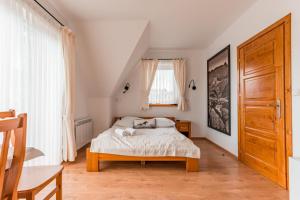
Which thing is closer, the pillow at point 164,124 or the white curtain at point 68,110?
the white curtain at point 68,110

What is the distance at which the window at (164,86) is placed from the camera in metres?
4.93

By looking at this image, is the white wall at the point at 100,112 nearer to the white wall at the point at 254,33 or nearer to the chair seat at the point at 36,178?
the white wall at the point at 254,33

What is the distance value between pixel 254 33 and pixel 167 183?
2421mm

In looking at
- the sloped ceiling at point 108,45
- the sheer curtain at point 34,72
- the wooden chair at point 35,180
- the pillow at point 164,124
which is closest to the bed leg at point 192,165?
the pillow at point 164,124

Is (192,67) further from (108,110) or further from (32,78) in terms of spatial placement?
(32,78)

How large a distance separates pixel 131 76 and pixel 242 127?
296 centimetres

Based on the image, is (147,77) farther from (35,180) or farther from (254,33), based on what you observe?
(35,180)

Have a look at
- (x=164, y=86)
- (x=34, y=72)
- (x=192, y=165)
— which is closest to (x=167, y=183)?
(x=192, y=165)

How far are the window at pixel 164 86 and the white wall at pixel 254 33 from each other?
1104mm

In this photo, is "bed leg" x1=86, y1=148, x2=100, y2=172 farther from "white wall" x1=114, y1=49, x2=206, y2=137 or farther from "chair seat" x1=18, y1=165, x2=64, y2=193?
"white wall" x1=114, y1=49, x2=206, y2=137

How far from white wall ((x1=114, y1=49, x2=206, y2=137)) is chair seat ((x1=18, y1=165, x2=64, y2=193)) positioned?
3.47m

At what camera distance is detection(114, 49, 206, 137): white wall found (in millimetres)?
4910

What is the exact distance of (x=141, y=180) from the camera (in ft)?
7.75

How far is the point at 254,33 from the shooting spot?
2703 millimetres
